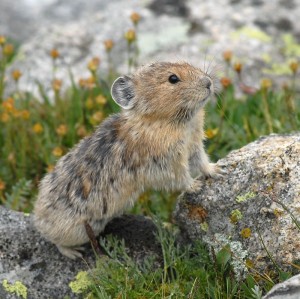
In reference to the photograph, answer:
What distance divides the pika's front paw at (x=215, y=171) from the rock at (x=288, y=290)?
1788 millimetres

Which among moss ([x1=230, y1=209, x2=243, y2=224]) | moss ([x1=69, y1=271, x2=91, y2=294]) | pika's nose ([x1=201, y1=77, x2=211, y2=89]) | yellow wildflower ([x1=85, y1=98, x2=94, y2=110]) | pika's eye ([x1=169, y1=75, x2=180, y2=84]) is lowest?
moss ([x1=69, y1=271, x2=91, y2=294])

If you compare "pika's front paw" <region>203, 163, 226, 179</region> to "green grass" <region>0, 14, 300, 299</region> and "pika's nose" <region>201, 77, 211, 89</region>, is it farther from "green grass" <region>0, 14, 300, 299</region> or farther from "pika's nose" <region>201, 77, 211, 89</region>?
"pika's nose" <region>201, 77, 211, 89</region>

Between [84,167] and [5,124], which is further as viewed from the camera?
[5,124]

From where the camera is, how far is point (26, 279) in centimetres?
652

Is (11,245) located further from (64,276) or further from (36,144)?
(36,144)

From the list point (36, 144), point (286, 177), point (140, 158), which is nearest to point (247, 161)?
point (286, 177)

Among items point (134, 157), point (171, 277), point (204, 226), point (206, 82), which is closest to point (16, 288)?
point (171, 277)

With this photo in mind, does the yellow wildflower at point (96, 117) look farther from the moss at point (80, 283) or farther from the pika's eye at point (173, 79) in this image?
the moss at point (80, 283)

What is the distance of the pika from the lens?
21.7 feet

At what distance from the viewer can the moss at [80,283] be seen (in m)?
6.40

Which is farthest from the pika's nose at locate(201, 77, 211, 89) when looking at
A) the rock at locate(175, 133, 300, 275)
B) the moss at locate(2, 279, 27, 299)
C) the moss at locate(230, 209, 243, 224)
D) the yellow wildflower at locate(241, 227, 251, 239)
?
the moss at locate(2, 279, 27, 299)

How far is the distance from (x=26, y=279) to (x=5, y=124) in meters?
3.62

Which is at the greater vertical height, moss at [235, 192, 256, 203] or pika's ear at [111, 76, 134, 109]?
pika's ear at [111, 76, 134, 109]

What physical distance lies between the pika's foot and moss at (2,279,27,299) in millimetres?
610
